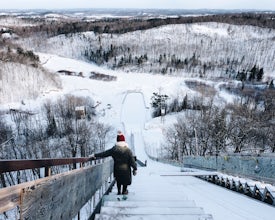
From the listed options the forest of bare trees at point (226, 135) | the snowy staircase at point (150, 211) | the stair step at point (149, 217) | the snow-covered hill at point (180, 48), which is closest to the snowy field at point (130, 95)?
the forest of bare trees at point (226, 135)

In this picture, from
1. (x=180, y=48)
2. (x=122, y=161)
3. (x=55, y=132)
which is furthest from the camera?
(x=180, y=48)

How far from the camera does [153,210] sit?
4.87m

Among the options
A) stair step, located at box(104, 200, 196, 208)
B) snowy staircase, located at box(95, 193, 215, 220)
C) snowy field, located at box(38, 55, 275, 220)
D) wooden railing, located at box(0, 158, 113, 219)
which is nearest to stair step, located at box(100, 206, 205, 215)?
snowy staircase, located at box(95, 193, 215, 220)

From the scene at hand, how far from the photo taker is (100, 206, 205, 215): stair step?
472 centimetres

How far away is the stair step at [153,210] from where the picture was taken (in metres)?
4.72

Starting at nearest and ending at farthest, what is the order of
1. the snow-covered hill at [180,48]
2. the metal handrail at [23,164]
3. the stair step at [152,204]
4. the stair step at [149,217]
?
the metal handrail at [23,164], the stair step at [149,217], the stair step at [152,204], the snow-covered hill at [180,48]

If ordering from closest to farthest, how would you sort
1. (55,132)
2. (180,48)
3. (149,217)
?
(149,217), (55,132), (180,48)

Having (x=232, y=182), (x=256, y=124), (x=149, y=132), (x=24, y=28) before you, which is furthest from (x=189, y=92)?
(x=24, y=28)

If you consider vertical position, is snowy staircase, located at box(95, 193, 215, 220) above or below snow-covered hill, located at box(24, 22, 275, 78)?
above

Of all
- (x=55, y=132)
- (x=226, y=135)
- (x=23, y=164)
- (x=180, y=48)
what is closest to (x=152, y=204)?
(x=23, y=164)

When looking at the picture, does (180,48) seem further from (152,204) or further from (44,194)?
(44,194)

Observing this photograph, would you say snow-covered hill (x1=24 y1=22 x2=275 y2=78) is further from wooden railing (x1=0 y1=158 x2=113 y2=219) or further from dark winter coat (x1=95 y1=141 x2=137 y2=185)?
wooden railing (x1=0 y1=158 x2=113 y2=219)

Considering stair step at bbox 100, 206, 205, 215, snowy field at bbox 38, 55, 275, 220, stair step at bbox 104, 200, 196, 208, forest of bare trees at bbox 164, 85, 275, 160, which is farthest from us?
snowy field at bbox 38, 55, 275, 220

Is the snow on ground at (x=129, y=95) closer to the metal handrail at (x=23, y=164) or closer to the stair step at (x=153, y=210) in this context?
the stair step at (x=153, y=210)
